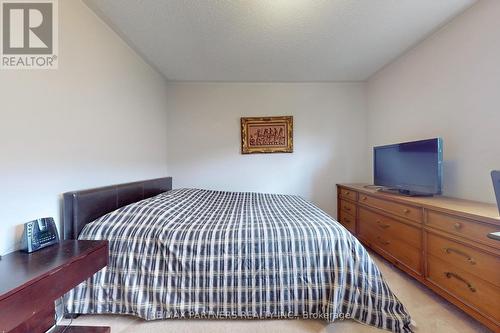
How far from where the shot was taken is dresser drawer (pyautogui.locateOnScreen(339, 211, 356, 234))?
3004mm

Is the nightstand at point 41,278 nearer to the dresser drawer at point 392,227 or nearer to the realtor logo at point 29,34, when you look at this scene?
the realtor logo at point 29,34

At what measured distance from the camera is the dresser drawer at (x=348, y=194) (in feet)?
9.71

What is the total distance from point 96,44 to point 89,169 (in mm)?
1096

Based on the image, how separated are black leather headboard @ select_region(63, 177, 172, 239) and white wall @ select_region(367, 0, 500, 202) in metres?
3.13

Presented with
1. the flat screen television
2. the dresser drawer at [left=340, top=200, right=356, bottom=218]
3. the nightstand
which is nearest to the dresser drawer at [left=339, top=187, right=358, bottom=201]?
the dresser drawer at [left=340, top=200, right=356, bottom=218]

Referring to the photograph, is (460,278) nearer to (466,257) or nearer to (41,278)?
(466,257)

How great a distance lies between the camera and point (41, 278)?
96 centimetres

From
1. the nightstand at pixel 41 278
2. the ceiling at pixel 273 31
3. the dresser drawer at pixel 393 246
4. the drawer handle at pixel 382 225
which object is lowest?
the dresser drawer at pixel 393 246

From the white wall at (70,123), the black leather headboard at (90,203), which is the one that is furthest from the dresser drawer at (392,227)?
the white wall at (70,123)

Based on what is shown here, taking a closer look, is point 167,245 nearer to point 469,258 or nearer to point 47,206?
point 47,206

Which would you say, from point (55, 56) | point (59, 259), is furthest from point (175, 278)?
point (55, 56)

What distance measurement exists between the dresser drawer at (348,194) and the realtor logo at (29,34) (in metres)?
3.32

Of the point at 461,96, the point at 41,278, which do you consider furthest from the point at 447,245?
the point at 41,278

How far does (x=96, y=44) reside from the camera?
1900mm
